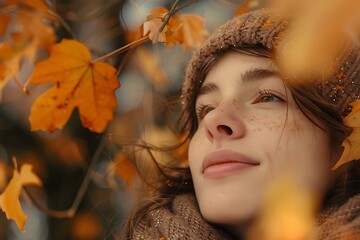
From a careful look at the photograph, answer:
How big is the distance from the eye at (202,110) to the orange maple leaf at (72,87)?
0.23 metres

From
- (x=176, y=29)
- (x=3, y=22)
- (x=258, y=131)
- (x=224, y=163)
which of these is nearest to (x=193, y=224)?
(x=224, y=163)

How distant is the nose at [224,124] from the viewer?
1.42 m

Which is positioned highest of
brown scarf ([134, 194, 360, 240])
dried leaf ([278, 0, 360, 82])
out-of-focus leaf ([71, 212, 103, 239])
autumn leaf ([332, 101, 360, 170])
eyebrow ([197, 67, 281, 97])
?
dried leaf ([278, 0, 360, 82])

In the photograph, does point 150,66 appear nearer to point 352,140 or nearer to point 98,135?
point 98,135

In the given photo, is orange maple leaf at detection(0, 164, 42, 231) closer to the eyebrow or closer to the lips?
the lips

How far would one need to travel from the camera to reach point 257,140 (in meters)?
1.40

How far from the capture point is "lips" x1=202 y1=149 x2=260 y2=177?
1.39 m

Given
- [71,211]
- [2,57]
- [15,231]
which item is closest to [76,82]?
[2,57]

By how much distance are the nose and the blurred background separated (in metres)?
0.50

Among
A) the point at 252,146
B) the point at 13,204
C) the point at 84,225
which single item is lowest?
the point at 84,225

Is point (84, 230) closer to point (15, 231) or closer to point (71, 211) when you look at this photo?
point (71, 211)

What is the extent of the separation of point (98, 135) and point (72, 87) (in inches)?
26.9

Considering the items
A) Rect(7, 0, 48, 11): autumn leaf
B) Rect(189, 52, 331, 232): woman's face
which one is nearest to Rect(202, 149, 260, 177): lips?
Rect(189, 52, 331, 232): woman's face

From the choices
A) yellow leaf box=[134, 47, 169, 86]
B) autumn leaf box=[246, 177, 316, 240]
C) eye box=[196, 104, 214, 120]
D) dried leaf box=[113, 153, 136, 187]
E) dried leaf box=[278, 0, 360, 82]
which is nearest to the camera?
dried leaf box=[278, 0, 360, 82]
